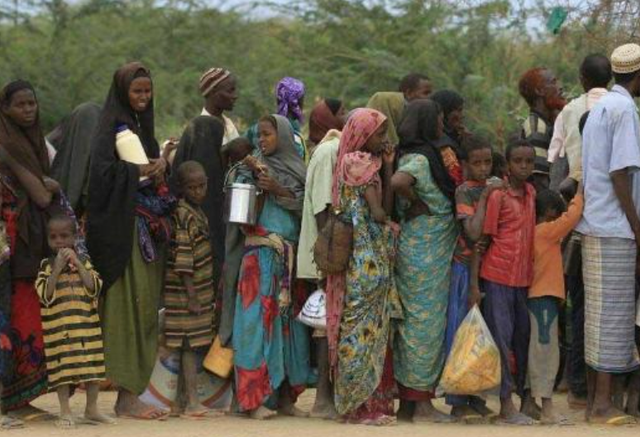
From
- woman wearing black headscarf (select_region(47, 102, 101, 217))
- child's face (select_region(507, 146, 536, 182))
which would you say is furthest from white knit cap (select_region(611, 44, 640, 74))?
woman wearing black headscarf (select_region(47, 102, 101, 217))

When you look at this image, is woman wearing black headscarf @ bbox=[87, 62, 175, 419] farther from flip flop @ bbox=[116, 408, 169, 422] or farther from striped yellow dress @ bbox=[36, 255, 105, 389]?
striped yellow dress @ bbox=[36, 255, 105, 389]

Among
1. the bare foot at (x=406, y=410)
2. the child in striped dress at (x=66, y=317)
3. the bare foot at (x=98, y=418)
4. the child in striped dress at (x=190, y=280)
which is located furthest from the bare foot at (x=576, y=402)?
the child in striped dress at (x=66, y=317)

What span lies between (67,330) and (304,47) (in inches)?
643

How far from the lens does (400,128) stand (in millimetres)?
8297

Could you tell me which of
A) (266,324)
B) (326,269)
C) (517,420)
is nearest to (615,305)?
(517,420)

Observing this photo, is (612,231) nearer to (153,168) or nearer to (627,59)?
(627,59)

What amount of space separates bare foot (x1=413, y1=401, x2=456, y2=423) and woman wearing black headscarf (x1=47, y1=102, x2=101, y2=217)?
8.43 feet

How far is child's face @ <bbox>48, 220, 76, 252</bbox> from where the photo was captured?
794 centimetres

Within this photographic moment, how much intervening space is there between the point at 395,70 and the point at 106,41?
8386mm

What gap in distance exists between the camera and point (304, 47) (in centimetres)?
2388

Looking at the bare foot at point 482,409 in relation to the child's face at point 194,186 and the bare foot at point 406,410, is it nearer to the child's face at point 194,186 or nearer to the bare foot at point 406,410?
the bare foot at point 406,410

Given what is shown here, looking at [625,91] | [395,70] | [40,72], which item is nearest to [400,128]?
[625,91]

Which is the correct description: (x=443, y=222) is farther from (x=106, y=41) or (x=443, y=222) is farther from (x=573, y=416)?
(x=106, y=41)

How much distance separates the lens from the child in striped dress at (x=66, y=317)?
7907mm
